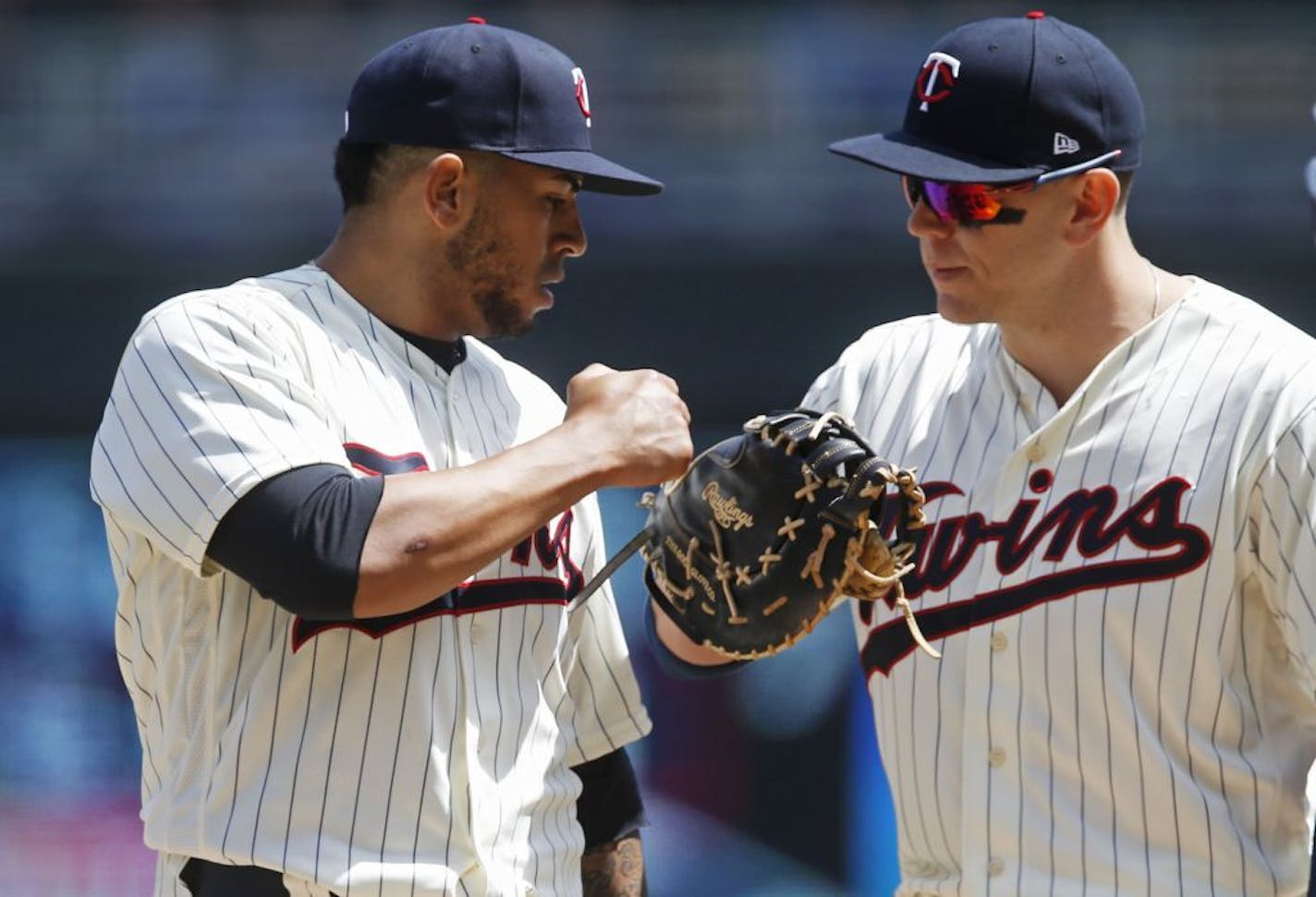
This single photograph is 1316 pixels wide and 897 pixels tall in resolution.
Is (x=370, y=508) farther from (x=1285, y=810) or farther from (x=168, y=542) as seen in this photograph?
(x=1285, y=810)

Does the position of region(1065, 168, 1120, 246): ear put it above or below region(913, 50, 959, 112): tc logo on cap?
below

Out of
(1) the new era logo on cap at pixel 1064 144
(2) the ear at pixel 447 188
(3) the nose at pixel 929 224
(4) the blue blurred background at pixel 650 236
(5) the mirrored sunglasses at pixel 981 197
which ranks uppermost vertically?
(1) the new era logo on cap at pixel 1064 144

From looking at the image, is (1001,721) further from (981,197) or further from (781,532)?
(981,197)

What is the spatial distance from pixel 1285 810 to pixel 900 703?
462mm

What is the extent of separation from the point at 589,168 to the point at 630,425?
35 centimetres

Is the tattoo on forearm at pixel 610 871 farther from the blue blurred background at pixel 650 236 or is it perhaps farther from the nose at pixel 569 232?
the blue blurred background at pixel 650 236

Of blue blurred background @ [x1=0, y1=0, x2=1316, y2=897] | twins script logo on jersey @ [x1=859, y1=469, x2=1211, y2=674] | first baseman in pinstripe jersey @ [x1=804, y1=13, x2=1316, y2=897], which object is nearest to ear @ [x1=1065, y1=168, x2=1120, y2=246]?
first baseman in pinstripe jersey @ [x1=804, y1=13, x2=1316, y2=897]

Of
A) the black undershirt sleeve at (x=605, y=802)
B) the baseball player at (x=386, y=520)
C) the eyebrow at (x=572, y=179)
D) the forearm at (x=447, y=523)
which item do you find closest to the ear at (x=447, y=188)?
the baseball player at (x=386, y=520)

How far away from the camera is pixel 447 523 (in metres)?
2.14

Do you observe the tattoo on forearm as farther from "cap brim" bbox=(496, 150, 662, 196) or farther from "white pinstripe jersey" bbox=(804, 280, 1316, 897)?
"cap brim" bbox=(496, 150, 662, 196)

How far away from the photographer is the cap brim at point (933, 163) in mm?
2457

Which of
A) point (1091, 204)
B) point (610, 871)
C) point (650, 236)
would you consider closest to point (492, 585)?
point (610, 871)

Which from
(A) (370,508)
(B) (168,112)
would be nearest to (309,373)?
(A) (370,508)

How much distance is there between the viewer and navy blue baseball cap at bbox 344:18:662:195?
2412 mm
